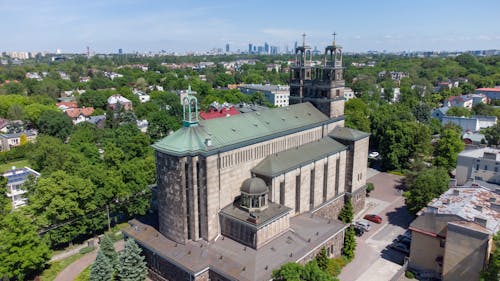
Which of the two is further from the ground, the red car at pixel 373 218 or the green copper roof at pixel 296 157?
the green copper roof at pixel 296 157

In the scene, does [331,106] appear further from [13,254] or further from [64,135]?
[64,135]

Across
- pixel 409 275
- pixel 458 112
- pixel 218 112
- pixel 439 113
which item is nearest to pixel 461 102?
pixel 439 113

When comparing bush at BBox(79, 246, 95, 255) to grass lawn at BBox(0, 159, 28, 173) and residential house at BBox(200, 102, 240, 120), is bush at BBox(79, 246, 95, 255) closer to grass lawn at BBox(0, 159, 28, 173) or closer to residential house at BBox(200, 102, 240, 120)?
grass lawn at BBox(0, 159, 28, 173)

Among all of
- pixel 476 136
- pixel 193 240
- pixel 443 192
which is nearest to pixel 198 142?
pixel 193 240

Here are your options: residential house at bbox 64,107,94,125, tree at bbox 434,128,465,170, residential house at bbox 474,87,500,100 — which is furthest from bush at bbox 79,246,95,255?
residential house at bbox 474,87,500,100

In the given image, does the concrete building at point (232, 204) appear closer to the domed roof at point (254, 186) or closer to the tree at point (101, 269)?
the domed roof at point (254, 186)

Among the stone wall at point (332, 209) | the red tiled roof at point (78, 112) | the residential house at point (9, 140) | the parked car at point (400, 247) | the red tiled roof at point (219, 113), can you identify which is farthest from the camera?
the red tiled roof at point (78, 112)

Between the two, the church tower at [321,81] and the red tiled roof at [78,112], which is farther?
the red tiled roof at [78,112]

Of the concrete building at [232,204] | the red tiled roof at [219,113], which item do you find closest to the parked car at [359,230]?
the concrete building at [232,204]
